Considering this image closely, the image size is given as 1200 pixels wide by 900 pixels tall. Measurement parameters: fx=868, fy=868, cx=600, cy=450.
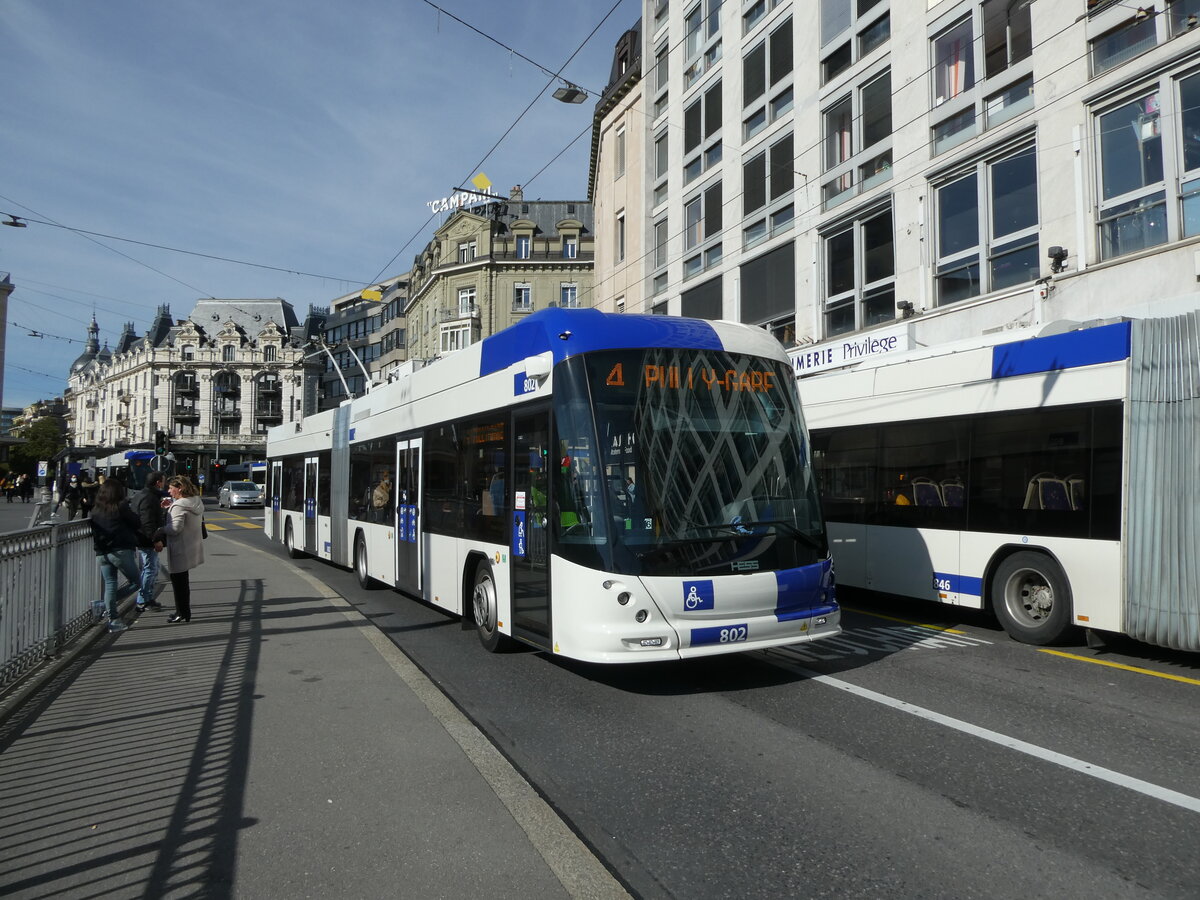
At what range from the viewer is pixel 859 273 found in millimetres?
20172

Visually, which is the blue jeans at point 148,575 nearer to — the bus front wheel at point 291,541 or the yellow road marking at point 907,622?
the bus front wheel at point 291,541

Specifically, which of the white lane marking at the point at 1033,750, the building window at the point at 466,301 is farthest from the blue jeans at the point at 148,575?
the building window at the point at 466,301

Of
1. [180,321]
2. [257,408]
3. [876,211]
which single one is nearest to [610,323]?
[876,211]

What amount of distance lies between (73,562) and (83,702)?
293 cm

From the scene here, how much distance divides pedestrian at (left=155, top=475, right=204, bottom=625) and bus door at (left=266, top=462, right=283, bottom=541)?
913 cm

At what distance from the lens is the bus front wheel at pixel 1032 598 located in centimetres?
805

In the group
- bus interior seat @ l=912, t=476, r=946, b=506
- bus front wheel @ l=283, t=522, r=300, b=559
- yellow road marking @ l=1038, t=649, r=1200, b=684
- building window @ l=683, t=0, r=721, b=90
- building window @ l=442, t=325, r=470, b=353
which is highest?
building window @ l=683, t=0, r=721, b=90

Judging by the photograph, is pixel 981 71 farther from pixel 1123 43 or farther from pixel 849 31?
pixel 849 31

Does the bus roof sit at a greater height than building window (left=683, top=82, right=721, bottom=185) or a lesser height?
lesser

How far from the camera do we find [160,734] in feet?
17.6

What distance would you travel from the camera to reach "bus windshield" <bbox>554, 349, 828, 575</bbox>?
6180 mm

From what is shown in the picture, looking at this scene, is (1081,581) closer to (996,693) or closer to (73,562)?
(996,693)

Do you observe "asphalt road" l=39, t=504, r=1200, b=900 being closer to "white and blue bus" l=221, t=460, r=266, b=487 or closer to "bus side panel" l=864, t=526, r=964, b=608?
"bus side panel" l=864, t=526, r=964, b=608

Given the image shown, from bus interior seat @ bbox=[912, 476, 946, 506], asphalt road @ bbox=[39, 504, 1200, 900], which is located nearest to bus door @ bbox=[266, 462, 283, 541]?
asphalt road @ bbox=[39, 504, 1200, 900]
